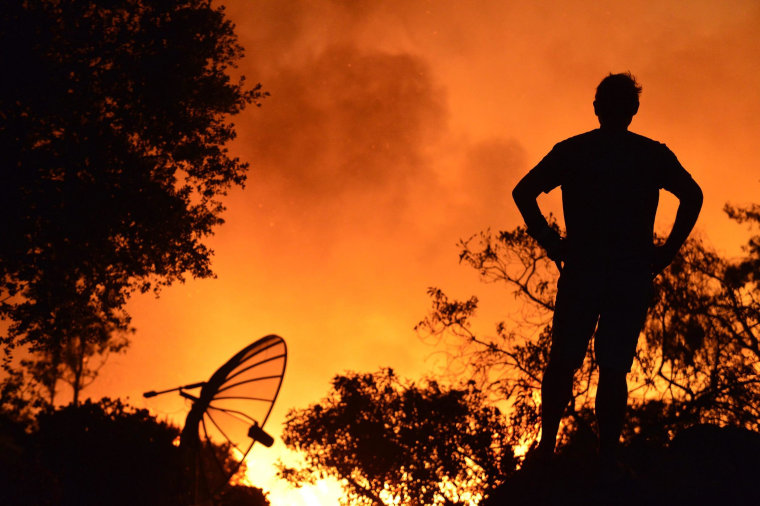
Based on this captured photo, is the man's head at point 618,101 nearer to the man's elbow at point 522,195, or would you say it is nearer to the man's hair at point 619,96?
the man's hair at point 619,96

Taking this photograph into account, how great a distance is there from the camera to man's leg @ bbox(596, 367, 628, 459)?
13.6 ft

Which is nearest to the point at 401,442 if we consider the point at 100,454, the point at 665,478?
the point at 100,454

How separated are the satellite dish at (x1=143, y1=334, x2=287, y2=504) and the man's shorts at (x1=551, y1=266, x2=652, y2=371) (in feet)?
36.7

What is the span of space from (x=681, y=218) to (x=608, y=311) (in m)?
1.02

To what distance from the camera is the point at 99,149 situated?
53.4ft

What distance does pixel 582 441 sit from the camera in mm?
22344

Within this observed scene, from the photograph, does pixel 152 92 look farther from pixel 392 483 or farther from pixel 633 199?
pixel 392 483

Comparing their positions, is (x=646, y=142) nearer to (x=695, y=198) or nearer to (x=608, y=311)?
(x=695, y=198)

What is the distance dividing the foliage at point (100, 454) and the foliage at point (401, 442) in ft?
22.1

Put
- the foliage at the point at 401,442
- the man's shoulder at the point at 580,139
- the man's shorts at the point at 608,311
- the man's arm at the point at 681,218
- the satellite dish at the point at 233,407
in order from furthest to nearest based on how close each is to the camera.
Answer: the foliage at the point at 401,442, the satellite dish at the point at 233,407, the man's shoulder at the point at 580,139, the man's arm at the point at 681,218, the man's shorts at the point at 608,311

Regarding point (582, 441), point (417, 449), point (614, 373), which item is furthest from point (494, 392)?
point (614, 373)

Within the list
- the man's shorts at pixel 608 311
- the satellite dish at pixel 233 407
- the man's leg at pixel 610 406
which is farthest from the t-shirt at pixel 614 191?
the satellite dish at pixel 233 407

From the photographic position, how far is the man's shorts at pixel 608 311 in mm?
4102

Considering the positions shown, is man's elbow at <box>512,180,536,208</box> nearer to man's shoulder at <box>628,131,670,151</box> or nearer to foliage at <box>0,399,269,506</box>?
man's shoulder at <box>628,131,670,151</box>
